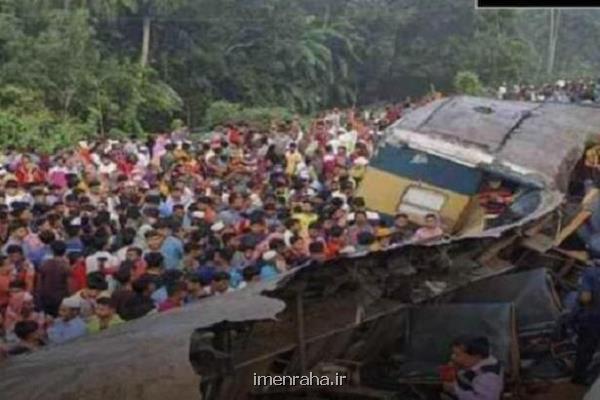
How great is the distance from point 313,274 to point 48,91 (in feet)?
3.69

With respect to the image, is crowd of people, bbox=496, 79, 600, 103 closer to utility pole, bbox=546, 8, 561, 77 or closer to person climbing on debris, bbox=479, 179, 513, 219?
utility pole, bbox=546, 8, 561, 77

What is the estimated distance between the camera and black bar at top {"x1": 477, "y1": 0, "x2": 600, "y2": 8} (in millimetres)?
3953

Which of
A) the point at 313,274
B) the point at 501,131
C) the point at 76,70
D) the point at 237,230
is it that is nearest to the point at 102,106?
the point at 76,70

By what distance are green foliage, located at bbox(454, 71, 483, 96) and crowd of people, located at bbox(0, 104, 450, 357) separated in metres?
0.26

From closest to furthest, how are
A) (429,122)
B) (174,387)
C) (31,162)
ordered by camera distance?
(174,387) < (31,162) < (429,122)

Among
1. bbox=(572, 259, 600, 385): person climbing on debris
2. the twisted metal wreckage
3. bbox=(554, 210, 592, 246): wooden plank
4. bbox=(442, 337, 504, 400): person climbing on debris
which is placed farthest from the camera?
→ bbox=(554, 210, 592, 246): wooden plank

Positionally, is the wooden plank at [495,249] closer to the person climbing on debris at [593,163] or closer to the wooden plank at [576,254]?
the wooden plank at [576,254]

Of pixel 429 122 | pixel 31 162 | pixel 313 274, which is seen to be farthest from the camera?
pixel 429 122

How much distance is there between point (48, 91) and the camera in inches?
149

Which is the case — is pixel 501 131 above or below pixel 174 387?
above

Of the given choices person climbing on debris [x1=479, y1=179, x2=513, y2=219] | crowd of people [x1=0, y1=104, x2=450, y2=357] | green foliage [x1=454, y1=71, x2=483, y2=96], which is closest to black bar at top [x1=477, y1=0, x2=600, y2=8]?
green foliage [x1=454, y1=71, x2=483, y2=96]

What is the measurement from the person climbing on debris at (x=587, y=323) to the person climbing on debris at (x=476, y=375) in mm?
350

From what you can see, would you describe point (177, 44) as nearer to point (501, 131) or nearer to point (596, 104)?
point (501, 131)

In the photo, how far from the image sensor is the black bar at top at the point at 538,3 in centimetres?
395
